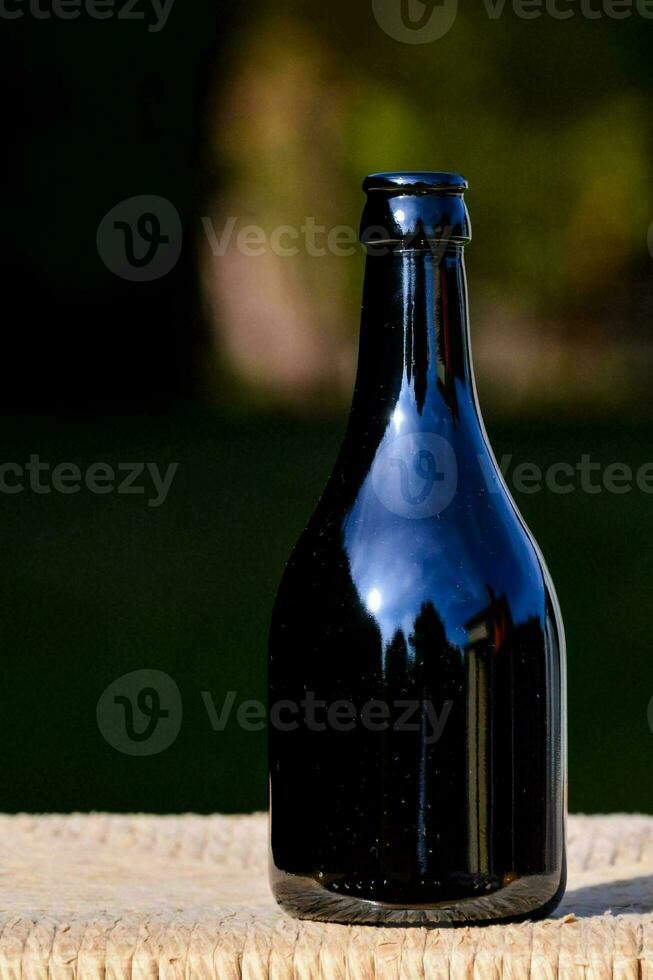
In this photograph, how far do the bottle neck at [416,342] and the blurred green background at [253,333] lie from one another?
6.35 ft

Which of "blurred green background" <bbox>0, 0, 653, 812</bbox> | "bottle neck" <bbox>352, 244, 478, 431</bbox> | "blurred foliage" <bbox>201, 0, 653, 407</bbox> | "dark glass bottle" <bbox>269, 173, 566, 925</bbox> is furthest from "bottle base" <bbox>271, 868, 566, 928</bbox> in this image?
"blurred foliage" <bbox>201, 0, 653, 407</bbox>

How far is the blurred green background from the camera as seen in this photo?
2609 mm

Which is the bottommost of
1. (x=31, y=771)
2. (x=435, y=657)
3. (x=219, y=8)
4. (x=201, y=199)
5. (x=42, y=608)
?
(x=31, y=771)

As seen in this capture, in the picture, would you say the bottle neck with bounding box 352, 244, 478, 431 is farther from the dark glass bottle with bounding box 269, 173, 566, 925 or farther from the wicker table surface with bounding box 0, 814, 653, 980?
the wicker table surface with bounding box 0, 814, 653, 980

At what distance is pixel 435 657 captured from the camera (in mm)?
633

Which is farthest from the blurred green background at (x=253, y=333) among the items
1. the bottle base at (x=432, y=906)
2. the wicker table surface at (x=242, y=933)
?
the bottle base at (x=432, y=906)

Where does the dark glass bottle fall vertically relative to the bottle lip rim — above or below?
below

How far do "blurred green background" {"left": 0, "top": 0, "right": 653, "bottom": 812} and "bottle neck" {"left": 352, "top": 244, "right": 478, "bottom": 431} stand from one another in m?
1.94

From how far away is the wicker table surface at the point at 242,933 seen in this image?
602 mm

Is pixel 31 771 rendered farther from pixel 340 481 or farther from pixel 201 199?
pixel 340 481

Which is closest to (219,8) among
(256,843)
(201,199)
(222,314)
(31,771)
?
(201,199)

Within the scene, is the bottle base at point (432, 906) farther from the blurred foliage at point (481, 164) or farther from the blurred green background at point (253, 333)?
the blurred foliage at point (481, 164)

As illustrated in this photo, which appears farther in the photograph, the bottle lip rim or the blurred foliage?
the blurred foliage

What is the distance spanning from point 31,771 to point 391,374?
2.08 m
